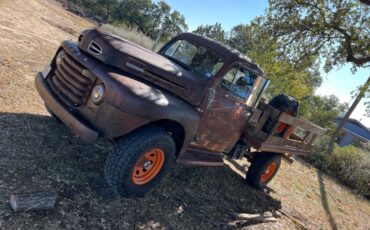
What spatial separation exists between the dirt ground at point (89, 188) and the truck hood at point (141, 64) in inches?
56.4

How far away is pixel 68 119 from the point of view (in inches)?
152

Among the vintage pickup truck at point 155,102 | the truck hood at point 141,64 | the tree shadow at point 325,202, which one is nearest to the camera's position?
the vintage pickup truck at point 155,102

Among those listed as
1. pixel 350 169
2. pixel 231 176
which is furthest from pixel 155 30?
pixel 231 176

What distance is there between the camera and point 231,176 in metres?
6.90

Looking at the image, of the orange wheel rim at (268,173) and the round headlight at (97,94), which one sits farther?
→ the orange wheel rim at (268,173)

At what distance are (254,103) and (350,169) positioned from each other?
29.0 feet

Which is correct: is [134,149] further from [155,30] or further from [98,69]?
[155,30]

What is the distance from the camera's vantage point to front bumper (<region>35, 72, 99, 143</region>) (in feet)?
12.0

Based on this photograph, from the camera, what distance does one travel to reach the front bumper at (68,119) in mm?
3671

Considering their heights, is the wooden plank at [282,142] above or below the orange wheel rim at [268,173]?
above

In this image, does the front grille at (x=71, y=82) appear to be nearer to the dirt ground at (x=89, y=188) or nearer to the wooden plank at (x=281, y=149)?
the dirt ground at (x=89, y=188)

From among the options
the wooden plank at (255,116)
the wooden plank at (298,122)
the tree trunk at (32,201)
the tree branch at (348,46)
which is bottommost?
the tree trunk at (32,201)

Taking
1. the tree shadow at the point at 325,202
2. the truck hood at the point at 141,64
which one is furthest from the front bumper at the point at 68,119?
the tree shadow at the point at 325,202

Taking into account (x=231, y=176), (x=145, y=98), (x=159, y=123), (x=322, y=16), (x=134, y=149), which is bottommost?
(x=231, y=176)
